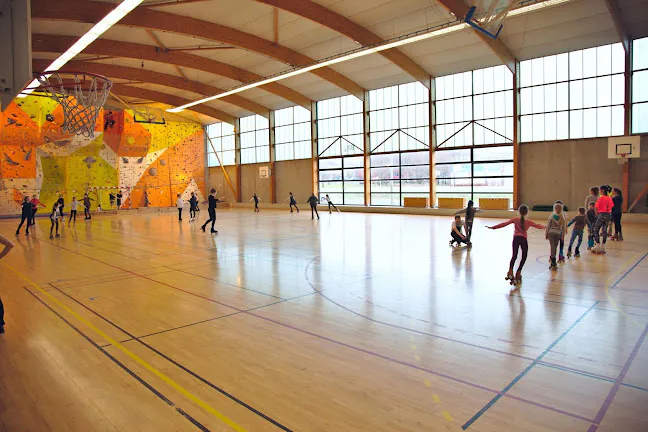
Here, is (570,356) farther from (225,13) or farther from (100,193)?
(100,193)

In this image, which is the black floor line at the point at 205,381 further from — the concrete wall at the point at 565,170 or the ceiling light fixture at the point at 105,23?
the concrete wall at the point at 565,170

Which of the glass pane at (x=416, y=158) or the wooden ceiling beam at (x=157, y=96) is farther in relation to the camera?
the wooden ceiling beam at (x=157, y=96)

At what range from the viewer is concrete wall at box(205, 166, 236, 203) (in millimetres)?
40469

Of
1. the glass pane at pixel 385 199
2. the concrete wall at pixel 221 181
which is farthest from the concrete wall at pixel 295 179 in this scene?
the concrete wall at pixel 221 181

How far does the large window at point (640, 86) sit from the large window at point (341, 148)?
49.8 ft

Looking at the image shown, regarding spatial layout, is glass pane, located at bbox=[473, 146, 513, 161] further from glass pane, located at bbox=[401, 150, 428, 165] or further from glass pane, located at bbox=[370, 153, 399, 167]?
glass pane, located at bbox=[370, 153, 399, 167]

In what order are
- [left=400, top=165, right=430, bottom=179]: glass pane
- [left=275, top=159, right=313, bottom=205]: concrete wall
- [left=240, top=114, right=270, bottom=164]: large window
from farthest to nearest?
[left=240, top=114, right=270, bottom=164]: large window < [left=275, top=159, right=313, bottom=205]: concrete wall < [left=400, top=165, right=430, bottom=179]: glass pane

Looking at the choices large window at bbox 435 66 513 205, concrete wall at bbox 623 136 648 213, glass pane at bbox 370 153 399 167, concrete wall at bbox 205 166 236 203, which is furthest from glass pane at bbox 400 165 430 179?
concrete wall at bbox 205 166 236 203

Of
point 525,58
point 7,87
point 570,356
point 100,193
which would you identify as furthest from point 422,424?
point 100,193

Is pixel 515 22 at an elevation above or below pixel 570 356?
above

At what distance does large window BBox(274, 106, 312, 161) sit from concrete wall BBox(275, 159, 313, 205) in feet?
1.83

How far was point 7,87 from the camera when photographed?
559 cm

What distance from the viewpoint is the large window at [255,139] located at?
3672cm

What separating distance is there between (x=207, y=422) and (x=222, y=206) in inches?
1495
